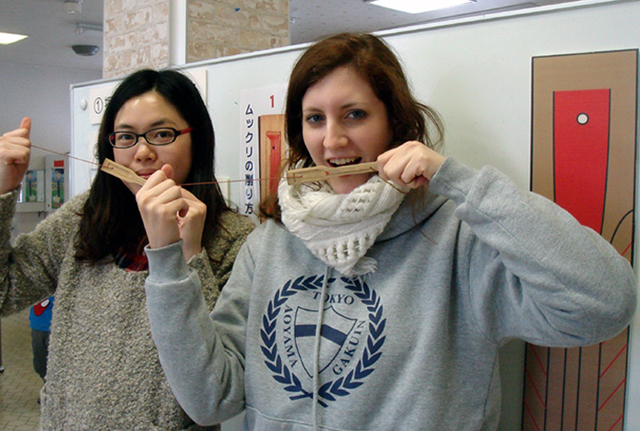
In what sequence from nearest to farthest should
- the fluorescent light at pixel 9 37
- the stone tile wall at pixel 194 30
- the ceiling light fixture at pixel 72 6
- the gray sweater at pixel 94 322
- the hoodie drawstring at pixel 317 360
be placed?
the hoodie drawstring at pixel 317 360
the gray sweater at pixel 94 322
the stone tile wall at pixel 194 30
the ceiling light fixture at pixel 72 6
the fluorescent light at pixel 9 37

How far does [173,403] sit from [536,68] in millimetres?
928

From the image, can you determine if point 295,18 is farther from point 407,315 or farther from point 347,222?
point 407,315

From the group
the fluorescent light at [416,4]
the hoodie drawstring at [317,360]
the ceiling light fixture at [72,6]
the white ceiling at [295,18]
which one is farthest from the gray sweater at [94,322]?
the ceiling light fixture at [72,6]

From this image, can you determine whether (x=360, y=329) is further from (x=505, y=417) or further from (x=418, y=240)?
(x=505, y=417)

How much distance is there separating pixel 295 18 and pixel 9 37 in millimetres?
3088

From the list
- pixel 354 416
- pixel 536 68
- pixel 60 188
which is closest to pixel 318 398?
pixel 354 416

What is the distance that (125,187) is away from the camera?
126 centimetres

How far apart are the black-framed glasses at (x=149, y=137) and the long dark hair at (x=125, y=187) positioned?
0.05m

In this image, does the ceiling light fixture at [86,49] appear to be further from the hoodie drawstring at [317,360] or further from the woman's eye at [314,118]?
the hoodie drawstring at [317,360]

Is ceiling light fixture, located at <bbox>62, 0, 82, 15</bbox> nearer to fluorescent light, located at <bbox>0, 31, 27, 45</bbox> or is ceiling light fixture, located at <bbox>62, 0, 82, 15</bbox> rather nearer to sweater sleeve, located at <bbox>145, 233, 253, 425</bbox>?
fluorescent light, located at <bbox>0, 31, 27, 45</bbox>

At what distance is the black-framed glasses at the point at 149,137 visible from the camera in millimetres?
1179

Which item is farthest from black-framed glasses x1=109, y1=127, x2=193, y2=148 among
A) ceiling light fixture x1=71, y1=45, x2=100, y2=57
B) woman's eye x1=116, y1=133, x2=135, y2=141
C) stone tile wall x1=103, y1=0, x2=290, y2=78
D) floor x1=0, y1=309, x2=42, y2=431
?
ceiling light fixture x1=71, y1=45, x2=100, y2=57

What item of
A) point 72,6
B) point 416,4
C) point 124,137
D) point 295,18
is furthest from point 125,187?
point 295,18

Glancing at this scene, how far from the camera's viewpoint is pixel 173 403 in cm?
106
